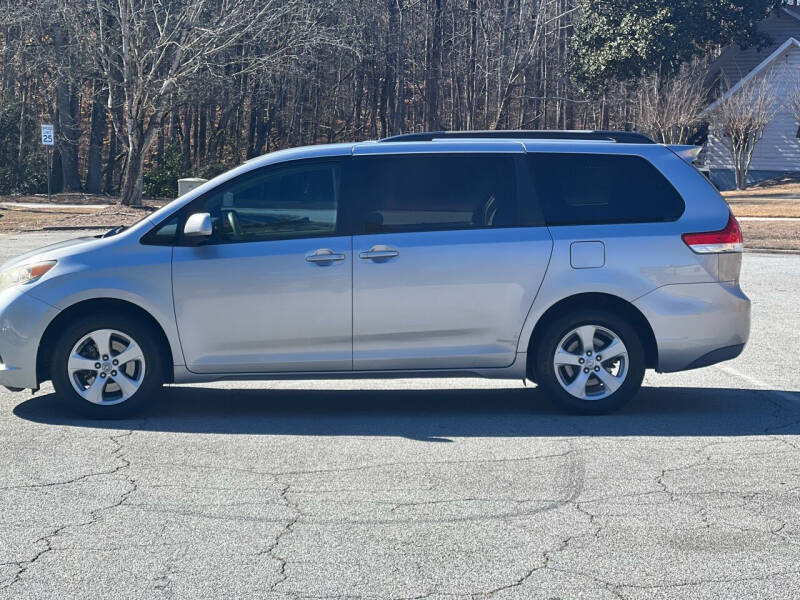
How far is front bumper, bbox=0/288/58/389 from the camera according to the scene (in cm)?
748

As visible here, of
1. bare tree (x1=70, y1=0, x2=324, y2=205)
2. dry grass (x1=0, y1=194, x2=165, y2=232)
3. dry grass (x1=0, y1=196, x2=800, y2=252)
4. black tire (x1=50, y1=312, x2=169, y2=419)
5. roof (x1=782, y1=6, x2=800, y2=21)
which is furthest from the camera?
roof (x1=782, y1=6, x2=800, y2=21)

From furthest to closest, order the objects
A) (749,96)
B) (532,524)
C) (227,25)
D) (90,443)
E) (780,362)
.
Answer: (749,96)
(227,25)
(780,362)
(90,443)
(532,524)

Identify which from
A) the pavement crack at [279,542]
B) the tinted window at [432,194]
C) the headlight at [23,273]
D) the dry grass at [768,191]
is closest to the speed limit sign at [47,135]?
the dry grass at [768,191]

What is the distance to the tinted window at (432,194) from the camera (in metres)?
7.65

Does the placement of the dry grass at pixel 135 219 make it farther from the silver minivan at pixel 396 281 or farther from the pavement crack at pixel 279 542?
the pavement crack at pixel 279 542

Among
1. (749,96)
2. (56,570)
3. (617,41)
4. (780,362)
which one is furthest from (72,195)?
(56,570)

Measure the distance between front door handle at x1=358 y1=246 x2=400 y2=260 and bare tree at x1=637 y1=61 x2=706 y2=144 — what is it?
3847 centimetres

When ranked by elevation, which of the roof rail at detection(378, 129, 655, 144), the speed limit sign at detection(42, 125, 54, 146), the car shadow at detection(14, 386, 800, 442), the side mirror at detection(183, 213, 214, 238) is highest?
the speed limit sign at detection(42, 125, 54, 146)

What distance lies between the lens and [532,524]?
208 inches

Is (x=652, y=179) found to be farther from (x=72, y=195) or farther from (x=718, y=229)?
(x=72, y=195)

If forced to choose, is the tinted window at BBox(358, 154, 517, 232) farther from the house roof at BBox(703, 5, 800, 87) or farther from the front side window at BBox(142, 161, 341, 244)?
the house roof at BBox(703, 5, 800, 87)

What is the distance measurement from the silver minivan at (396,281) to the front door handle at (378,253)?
1 centimetres

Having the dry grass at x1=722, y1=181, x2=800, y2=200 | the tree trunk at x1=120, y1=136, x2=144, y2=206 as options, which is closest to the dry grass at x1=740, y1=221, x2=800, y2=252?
the dry grass at x1=722, y1=181, x2=800, y2=200

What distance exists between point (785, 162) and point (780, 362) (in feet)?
135
